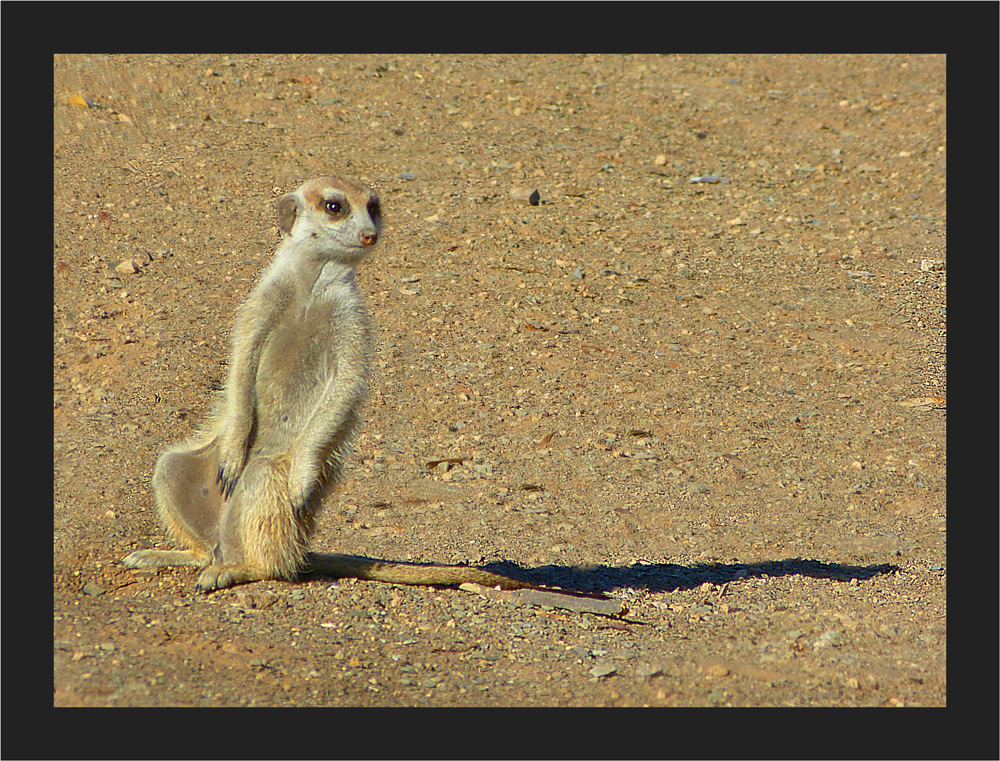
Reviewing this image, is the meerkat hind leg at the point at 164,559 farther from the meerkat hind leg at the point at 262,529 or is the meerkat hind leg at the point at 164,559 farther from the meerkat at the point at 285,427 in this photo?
the meerkat hind leg at the point at 262,529

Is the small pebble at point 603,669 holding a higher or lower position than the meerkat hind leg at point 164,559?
lower

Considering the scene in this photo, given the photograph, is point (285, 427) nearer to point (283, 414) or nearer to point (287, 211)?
point (283, 414)

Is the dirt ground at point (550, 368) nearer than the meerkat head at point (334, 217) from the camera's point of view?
Yes

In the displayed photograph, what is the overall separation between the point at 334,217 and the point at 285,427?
85 cm

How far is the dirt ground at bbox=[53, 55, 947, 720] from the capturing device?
386cm

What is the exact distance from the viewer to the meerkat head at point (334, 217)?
4004 millimetres

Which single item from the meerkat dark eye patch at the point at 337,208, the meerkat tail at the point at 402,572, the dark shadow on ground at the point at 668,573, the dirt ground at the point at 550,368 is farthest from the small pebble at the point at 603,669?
the meerkat dark eye patch at the point at 337,208

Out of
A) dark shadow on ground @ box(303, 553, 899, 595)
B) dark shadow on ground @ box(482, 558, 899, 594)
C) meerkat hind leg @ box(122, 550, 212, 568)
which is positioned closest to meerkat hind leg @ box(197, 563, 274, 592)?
meerkat hind leg @ box(122, 550, 212, 568)

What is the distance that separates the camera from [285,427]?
4289mm

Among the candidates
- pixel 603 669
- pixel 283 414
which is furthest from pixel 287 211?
pixel 603 669

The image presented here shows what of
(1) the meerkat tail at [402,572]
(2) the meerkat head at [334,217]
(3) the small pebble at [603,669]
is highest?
(2) the meerkat head at [334,217]

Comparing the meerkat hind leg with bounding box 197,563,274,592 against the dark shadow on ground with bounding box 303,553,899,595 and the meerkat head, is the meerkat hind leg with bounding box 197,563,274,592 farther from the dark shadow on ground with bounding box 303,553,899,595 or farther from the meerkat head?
the meerkat head

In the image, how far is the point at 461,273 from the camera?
7.82 m

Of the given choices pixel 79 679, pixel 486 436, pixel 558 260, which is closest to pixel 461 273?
pixel 558 260
